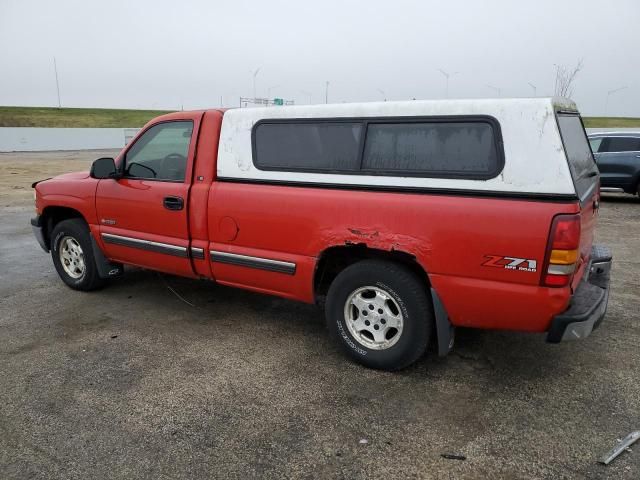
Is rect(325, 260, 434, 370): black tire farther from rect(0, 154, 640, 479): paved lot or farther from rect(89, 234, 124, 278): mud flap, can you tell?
rect(89, 234, 124, 278): mud flap

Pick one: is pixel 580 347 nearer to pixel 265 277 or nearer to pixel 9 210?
pixel 265 277

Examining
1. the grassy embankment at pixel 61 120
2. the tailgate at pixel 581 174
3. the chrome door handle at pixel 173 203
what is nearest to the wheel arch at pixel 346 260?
the tailgate at pixel 581 174

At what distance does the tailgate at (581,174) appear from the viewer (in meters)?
3.04

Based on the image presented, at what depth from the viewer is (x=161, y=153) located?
458cm

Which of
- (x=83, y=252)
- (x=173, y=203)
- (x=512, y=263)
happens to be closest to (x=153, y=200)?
(x=173, y=203)

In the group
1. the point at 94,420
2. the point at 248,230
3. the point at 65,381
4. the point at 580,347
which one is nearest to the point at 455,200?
the point at 248,230

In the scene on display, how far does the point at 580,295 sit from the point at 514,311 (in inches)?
23.5

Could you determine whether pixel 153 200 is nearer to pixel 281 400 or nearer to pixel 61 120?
pixel 281 400

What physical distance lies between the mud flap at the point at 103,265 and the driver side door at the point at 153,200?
5.6 inches

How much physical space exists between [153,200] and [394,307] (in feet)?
7.58

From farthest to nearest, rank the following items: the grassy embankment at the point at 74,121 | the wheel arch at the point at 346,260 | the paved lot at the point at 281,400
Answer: the grassy embankment at the point at 74,121
the wheel arch at the point at 346,260
the paved lot at the point at 281,400

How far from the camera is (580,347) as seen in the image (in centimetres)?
397

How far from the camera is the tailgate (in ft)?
9.98

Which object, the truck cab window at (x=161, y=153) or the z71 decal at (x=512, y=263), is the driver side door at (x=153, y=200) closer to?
the truck cab window at (x=161, y=153)
